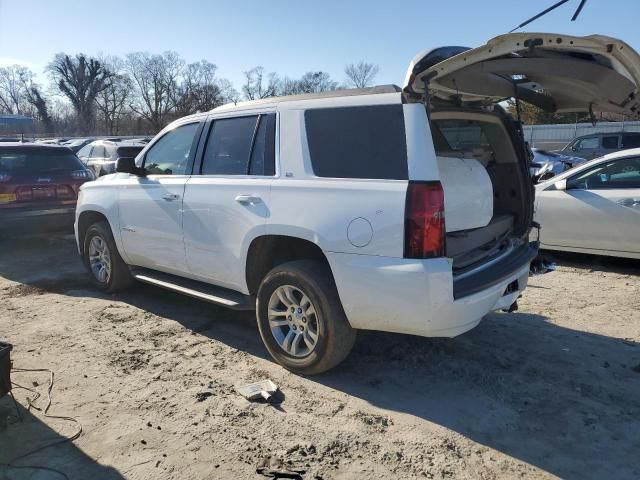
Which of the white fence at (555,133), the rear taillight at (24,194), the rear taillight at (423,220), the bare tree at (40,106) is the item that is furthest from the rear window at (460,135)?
the bare tree at (40,106)

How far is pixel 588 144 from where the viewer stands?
19.8 m

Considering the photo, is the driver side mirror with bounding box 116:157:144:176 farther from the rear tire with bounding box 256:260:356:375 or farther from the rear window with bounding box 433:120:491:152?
the rear window with bounding box 433:120:491:152

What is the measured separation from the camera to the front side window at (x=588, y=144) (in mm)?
19391

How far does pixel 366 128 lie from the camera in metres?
3.59

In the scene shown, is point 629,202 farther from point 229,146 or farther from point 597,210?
point 229,146

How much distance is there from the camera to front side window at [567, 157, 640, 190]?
6.67m

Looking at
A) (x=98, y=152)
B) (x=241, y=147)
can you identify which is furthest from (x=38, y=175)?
(x=98, y=152)

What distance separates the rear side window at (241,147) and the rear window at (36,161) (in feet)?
16.2

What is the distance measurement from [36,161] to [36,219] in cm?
96

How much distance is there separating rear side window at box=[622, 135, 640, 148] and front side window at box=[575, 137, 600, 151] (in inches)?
34.3

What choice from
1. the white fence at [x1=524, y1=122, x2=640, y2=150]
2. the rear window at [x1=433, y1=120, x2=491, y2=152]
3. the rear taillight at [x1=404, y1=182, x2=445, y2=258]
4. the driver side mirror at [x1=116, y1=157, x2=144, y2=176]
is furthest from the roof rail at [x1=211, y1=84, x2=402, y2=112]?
the white fence at [x1=524, y1=122, x2=640, y2=150]

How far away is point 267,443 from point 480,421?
1305mm

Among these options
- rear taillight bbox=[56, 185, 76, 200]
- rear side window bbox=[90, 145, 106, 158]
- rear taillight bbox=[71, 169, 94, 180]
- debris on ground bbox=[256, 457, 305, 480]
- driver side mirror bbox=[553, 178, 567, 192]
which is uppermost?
rear side window bbox=[90, 145, 106, 158]

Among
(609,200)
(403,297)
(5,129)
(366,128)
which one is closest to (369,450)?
(403,297)
